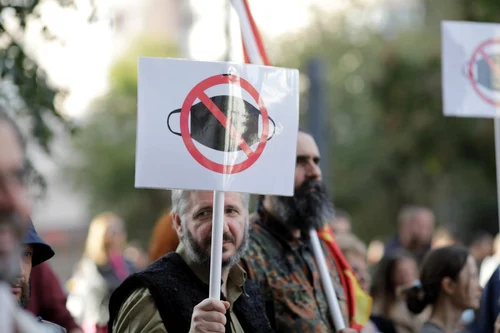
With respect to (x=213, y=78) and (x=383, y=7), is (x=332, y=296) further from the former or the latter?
(x=383, y=7)

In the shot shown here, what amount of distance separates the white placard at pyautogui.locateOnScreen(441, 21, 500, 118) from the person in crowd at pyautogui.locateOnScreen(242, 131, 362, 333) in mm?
1043

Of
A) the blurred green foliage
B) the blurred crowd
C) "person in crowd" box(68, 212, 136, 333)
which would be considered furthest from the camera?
the blurred green foliage

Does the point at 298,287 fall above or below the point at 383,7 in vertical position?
below

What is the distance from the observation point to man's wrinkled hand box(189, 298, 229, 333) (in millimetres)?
3807

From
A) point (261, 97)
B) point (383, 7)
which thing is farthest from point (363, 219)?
point (261, 97)

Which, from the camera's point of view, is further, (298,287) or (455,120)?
(455,120)

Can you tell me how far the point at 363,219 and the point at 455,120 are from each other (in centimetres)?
459

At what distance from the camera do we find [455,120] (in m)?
27.0

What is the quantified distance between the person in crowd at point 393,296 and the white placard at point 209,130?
3185 mm

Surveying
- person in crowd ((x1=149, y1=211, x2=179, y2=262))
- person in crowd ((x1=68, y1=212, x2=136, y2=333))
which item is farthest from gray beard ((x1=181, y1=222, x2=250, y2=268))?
person in crowd ((x1=68, y1=212, x2=136, y2=333))

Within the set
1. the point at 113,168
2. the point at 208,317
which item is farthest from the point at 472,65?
the point at 113,168

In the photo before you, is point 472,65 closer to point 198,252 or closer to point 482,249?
point 198,252

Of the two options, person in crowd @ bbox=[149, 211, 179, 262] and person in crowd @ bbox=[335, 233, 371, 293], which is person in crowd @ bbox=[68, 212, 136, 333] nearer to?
person in crowd @ bbox=[149, 211, 179, 262]

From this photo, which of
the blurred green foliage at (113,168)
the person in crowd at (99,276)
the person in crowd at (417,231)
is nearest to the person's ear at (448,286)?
the person in crowd at (99,276)
